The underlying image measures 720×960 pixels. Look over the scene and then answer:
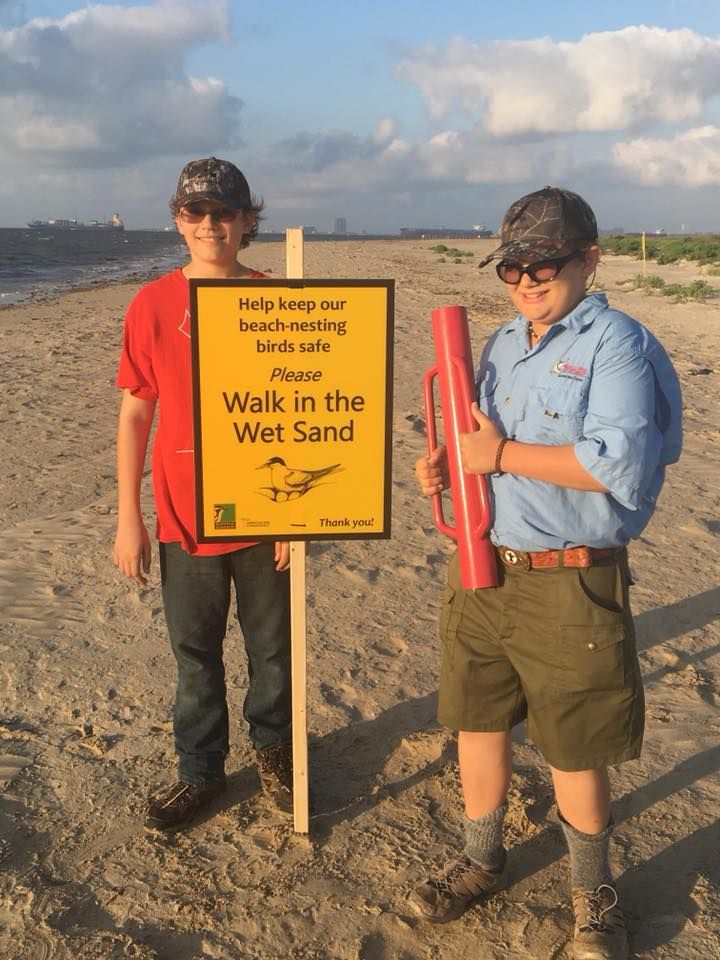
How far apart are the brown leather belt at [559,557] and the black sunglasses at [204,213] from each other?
136cm

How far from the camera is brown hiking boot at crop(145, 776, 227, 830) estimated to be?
308 cm

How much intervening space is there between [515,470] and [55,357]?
11092 mm

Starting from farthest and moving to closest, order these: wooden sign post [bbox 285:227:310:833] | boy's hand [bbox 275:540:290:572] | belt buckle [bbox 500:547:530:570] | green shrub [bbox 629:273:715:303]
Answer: green shrub [bbox 629:273:715:303] → boy's hand [bbox 275:540:290:572] → wooden sign post [bbox 285:227:310:833] → belt buckle [bbox 500:547:530:570]

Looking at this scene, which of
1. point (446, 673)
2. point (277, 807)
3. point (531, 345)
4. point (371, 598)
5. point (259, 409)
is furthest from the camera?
point (371, 598)

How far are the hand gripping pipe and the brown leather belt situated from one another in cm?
7

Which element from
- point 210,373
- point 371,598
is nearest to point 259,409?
point 210,373

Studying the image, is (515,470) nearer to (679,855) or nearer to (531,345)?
(531,345)

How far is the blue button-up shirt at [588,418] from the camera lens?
6.92 feet

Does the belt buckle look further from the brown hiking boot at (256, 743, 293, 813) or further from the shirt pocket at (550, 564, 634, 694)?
the brown hiking boot at (256, 743, 293, 813)

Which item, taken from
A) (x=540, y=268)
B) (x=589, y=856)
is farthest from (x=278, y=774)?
(x=540, y=268)

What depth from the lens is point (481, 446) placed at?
91.1 inches

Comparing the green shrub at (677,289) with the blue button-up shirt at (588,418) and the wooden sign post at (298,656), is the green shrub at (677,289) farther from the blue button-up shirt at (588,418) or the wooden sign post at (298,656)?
the blue button-up shirt at (588,418)

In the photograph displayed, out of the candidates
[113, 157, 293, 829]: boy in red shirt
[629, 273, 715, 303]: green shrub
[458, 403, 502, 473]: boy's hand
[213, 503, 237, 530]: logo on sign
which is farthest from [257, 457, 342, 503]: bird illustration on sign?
[629, 273, 715, 303]: green shrub

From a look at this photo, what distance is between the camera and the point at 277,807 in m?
3.22
